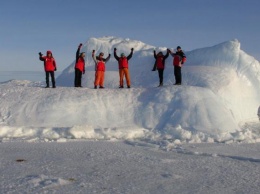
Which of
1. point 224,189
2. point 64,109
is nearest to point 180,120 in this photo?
point 64,109

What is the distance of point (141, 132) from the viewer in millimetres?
9859

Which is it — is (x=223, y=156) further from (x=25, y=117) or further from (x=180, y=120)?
(x=25, y=117)

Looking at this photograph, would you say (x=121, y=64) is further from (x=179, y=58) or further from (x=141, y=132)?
(x=141, y=132)

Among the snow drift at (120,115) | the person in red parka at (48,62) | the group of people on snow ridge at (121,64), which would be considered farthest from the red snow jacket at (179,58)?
the person in red parka at (48,62)

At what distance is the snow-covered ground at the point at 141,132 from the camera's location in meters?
5.06

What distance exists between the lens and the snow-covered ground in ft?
16.6

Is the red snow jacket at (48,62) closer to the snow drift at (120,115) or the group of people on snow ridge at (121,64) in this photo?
the group of people on snow ridge at (121,64)

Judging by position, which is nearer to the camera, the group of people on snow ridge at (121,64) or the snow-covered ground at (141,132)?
the snow-covered ground at (141,132)

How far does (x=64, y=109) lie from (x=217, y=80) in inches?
251

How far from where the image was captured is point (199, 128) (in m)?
10.0

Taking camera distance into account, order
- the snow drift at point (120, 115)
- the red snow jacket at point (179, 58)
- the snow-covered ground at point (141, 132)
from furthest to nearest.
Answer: the red snow jacket at point (179, 58) < the snow drift at point (120, 115) < the snow-covered ground at point (141, 132)

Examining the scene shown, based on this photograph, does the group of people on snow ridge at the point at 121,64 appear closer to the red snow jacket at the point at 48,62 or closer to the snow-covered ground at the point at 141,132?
the red snow jacket at the point at 48,62

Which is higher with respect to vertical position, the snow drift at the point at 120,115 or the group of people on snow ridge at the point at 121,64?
the group of people on snow ridge at the point at 121,64

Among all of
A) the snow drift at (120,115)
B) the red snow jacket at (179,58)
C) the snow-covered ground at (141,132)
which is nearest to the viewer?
the snow-covered ground at (141,132)
